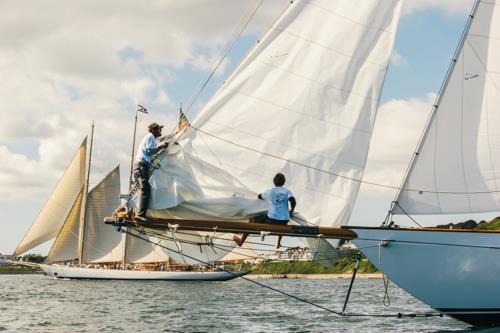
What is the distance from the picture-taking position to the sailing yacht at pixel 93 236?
81125 millimetres

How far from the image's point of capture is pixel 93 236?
82.1 m

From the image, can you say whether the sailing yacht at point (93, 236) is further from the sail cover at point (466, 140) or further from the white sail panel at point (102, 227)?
the sail cover at point (466, 140)

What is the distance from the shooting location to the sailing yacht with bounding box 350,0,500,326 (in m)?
15.0

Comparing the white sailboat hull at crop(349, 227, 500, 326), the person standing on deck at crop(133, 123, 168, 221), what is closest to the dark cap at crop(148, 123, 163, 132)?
the person standing on deck at crop(133, 123, 168, 221)

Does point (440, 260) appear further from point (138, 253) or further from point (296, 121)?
point (138, 253)

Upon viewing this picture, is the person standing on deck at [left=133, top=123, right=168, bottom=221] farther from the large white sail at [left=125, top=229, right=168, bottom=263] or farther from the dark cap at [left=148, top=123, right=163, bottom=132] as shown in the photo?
the large white sail at [left=125, top=229, right=168, bottom=263]

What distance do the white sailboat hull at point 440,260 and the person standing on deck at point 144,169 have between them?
186 inches

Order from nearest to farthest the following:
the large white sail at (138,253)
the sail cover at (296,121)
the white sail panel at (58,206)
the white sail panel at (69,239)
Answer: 1. the sail cover at (296,121)
2. the white sail panel at (58,206)
3. the large white sail at (138,253)
4. the white sail panel at (69,239)

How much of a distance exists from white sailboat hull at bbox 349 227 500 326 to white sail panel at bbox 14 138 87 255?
68504 millimetres

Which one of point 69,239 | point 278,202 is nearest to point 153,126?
point 278,202

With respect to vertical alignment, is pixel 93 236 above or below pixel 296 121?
above

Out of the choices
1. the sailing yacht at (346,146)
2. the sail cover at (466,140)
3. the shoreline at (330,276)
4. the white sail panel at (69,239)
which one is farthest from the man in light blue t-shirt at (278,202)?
the shoreline at (330,276)

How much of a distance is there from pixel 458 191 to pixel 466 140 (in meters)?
1.19

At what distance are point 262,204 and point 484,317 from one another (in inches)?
242
